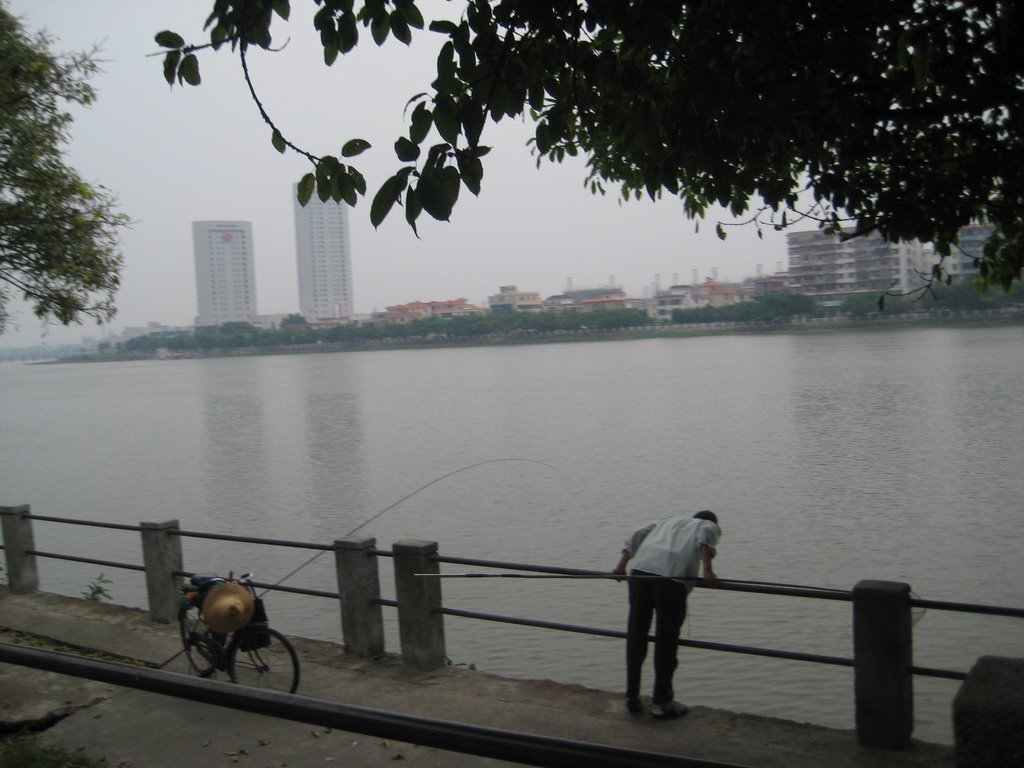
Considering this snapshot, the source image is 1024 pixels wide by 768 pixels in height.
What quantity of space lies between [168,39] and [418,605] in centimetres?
410

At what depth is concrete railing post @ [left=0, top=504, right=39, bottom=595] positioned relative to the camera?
32.7ft

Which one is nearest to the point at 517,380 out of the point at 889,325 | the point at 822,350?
the point at 822,350

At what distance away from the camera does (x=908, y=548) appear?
690 inches

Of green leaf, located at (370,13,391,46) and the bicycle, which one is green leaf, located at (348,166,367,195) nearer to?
green leaf, located at (370,13,391,46)

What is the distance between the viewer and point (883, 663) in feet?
Result: 17.0

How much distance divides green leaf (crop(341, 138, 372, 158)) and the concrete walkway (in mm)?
2657

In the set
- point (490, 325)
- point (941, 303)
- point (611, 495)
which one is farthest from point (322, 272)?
point (611, 495)

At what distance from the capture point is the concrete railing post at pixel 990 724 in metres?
3.46

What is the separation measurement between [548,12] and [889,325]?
4327 inches

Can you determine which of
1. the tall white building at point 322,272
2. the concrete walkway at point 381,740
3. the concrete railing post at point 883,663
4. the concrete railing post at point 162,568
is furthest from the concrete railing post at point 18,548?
the tall white building at point 322,272

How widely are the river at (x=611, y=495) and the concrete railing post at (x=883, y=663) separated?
1.45 m

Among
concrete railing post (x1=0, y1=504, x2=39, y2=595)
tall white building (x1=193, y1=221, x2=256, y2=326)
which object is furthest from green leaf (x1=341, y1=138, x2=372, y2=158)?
tall white building (x1=193, y1=221, x2=256, y2=326)

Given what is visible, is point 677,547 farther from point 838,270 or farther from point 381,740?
point 838,270

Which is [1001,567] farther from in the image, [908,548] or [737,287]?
[737,287]
